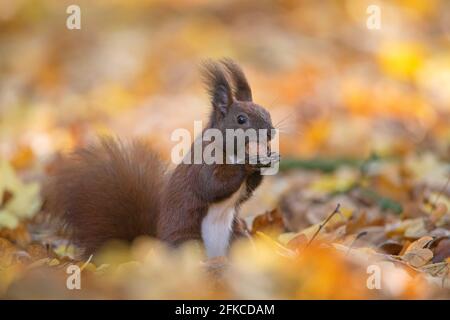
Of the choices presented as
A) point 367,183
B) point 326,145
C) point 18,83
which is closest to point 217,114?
point 367,183

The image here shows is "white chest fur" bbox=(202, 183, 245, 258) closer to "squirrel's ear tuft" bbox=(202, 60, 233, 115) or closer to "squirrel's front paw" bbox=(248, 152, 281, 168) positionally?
"squirrel's front paw" bbox=(248, 152, 281, 168)

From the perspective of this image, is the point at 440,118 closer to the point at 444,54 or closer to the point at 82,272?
the point at 444,54

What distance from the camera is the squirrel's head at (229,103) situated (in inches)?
141

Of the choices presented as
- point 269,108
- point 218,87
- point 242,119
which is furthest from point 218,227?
point 269,108

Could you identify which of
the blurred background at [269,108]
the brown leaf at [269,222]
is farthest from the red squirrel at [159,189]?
the brown leaf at [269,222]

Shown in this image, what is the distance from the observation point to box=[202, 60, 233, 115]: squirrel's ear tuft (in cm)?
362

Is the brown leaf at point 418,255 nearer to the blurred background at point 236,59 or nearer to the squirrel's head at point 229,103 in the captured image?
the squirrel's head at point 229,103

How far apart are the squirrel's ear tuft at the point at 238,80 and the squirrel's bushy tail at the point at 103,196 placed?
0.51 m

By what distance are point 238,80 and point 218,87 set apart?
126 mm

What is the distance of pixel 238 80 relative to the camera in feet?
12.2

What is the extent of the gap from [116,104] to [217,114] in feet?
15.5

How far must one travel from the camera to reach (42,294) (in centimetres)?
268

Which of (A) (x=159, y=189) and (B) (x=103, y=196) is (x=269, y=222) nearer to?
(A) (x=159, y=189)

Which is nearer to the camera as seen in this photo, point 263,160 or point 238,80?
point 263,160
